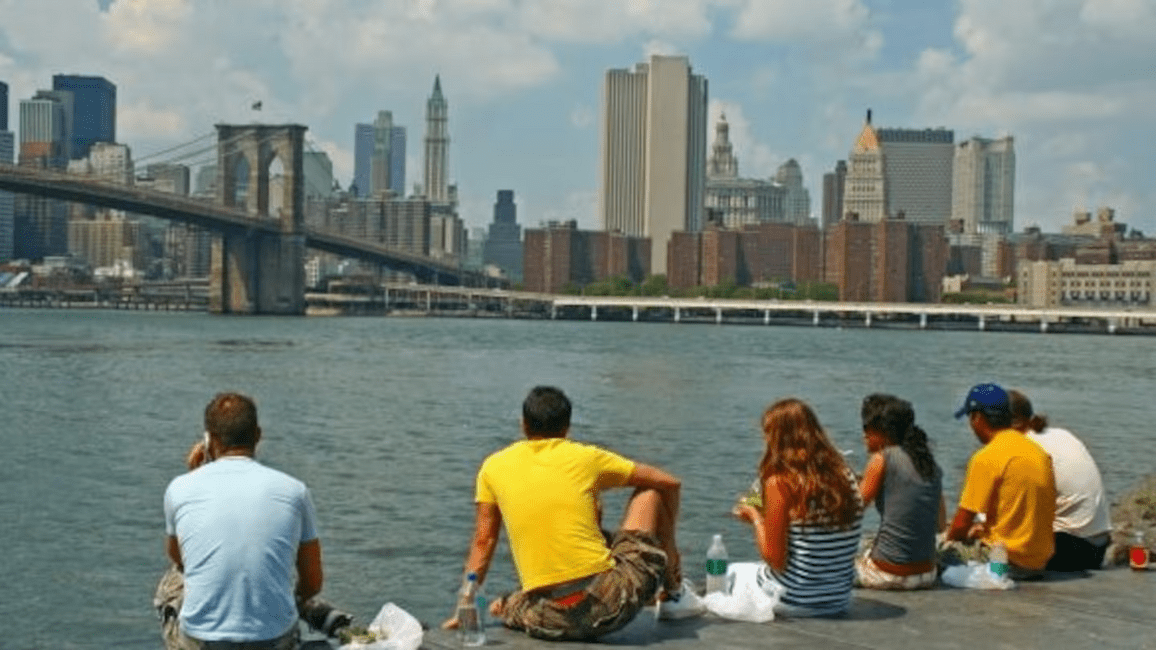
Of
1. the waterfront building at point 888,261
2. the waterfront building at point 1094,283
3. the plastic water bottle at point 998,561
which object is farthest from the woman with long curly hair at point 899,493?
the waterfront building at point 1094,283

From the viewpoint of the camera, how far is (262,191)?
136125 millimetres

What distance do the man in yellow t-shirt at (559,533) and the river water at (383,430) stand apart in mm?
6469

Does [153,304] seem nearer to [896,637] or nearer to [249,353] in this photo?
[249,353]

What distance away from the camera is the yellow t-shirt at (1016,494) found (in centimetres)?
828

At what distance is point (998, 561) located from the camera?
8.09 metres

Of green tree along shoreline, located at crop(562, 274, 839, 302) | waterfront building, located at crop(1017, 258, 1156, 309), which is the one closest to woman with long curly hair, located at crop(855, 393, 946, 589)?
green tree along shoreline, located at crop(562, 274, 839, 302)

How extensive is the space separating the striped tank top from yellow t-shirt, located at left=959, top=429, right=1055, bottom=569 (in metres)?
1.21

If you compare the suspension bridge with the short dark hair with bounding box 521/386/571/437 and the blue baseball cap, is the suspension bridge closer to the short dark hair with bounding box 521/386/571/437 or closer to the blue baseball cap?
the blue baseball cap

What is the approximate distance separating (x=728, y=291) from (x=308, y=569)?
182 m

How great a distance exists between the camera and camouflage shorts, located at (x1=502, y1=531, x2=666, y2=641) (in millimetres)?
6723

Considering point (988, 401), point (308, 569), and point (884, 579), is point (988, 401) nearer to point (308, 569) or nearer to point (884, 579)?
point (884, 579)

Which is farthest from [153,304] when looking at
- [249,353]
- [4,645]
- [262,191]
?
[4,645]

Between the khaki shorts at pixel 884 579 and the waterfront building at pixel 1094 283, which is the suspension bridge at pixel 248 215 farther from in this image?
the khaki shorts at pixel 884 579

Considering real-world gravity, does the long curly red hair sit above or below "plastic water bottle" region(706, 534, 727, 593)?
above
